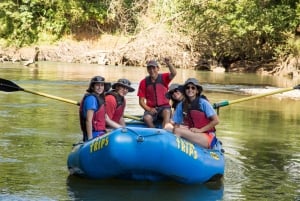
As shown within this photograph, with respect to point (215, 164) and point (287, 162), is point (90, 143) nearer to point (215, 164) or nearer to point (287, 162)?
point (215, 164)

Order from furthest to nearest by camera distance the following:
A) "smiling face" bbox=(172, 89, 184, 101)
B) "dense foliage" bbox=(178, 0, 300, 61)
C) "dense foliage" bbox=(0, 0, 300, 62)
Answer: "dense foliage" bbox=(0, 0, 300, 62) < "dense foliage" bbox=(178, 0, 300, 61) < "smiling face" bbox=(172, 89, 184, 101)

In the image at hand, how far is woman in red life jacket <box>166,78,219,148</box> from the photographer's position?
7598 millimetres

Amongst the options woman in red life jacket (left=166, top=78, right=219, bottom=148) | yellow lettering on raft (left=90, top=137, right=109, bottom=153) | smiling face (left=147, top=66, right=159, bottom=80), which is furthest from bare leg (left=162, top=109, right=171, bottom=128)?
yellow lettering on raft (left=90, top=137, right=109, bottom=153)

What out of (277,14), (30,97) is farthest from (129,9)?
(30,97)

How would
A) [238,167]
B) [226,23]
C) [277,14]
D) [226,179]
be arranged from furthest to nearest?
[226,23] < [277,14] < [238,167] < [226,179]

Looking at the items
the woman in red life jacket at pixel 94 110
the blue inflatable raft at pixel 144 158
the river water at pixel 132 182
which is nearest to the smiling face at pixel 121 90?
the woman in red life jacket at pixel 94 110

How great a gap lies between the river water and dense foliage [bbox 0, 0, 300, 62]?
10.8 m

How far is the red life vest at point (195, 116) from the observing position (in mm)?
7703

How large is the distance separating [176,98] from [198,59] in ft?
75.8

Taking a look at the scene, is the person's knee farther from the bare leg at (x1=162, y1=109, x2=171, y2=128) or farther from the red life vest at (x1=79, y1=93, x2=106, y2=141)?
the red life vest at (x1=79, y1=93, x2=106, y2=141)

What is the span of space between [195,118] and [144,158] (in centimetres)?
123

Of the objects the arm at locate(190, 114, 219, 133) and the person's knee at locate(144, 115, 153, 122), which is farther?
the person's knee at locate(144, 115, 153, 122)

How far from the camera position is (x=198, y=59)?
1248 inches

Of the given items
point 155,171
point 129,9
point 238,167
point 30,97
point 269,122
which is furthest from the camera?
point 129,9
